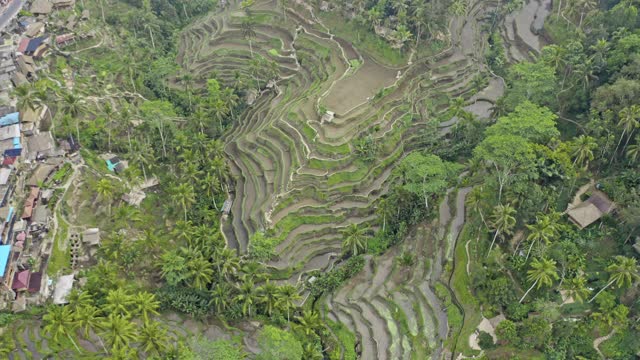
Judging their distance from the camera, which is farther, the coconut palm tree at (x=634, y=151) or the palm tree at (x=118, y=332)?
the coconut palm tree at (x=634, y=151)

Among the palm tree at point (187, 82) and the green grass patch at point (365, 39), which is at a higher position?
the green grass patch at point (365, 39)

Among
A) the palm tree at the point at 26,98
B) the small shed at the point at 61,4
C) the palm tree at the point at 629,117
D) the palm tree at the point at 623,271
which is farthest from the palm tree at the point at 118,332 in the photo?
the small shed at the point at 61,4

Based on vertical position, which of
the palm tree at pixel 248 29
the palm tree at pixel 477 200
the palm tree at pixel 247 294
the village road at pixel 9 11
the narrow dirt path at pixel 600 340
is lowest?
the palm tree at pixel 247 294

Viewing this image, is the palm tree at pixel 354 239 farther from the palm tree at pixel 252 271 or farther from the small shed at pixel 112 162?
the small shed at pixel 112 162

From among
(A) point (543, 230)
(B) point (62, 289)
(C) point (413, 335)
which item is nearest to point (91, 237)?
(B) point (62, 289)

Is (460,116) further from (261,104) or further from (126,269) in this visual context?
(126,269)

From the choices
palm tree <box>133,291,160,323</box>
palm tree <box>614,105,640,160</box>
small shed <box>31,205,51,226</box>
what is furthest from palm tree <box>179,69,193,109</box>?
palm tree <box>614,105,640,160</box>
